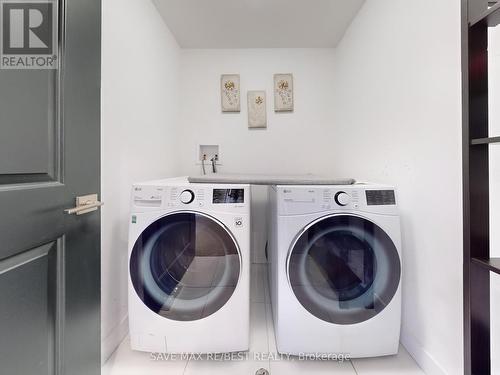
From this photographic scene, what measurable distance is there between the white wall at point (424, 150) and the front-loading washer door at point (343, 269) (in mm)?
181

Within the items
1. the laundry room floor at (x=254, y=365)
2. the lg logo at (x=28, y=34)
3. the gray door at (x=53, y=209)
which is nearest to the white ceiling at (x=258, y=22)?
the gray door at (x=53, y=209)

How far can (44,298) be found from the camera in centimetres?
69

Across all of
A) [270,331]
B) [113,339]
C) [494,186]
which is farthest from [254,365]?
[494,186]

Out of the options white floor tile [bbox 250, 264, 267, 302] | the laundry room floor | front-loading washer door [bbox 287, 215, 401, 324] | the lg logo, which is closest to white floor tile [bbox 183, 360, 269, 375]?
the laundry room floor

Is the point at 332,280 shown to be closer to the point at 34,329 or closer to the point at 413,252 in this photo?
the point at 413,252

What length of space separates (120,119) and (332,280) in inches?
56.8

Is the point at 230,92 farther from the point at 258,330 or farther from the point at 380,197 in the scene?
the point at 258,330

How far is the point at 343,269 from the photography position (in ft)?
3.84

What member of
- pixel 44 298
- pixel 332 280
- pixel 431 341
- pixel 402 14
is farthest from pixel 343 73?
pixel 44 298

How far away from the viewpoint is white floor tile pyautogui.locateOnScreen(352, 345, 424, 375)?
1112 millimetres

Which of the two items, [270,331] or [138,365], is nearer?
[138,365]

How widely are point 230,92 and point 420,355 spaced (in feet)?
7.71

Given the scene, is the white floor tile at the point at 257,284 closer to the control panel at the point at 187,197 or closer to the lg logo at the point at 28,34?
the control panel at the point at 187,197

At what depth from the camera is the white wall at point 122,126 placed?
46.6 inches
